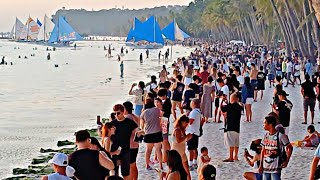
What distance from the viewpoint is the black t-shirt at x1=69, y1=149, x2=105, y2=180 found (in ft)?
27.0

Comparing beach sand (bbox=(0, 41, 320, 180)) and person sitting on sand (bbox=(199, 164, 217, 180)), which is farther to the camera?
beach sand (bbox=(0, 41, 320, 180))

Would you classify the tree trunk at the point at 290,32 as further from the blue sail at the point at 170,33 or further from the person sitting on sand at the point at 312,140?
the person sitting on sand at the point at 312,140

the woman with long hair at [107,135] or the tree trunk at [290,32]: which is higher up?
the tree trunk at [290,32]

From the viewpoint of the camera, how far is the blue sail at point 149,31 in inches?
1556

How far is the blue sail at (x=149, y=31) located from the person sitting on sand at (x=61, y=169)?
31.7 m

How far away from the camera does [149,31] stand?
4028cm

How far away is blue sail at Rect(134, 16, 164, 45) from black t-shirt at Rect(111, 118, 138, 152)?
2850cm

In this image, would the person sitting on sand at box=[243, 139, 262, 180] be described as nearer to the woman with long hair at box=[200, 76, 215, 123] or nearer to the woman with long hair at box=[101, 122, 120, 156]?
the woman with long hair at box=[101, 122, 120, 156]

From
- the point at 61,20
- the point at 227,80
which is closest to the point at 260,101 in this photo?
the point at 227,80

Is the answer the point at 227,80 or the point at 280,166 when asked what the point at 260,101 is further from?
the point at 280,166

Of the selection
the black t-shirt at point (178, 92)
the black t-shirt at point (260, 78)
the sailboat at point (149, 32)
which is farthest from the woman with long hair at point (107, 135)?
the sailboat at point (149, 32)

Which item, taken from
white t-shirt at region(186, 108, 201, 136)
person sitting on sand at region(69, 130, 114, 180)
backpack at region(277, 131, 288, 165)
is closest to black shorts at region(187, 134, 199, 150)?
white t-shirt at region(186, 108, 201, 136)

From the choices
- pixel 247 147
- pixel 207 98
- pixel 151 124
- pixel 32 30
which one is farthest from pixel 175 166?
pixel 32 30

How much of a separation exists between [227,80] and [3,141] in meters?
6.86
